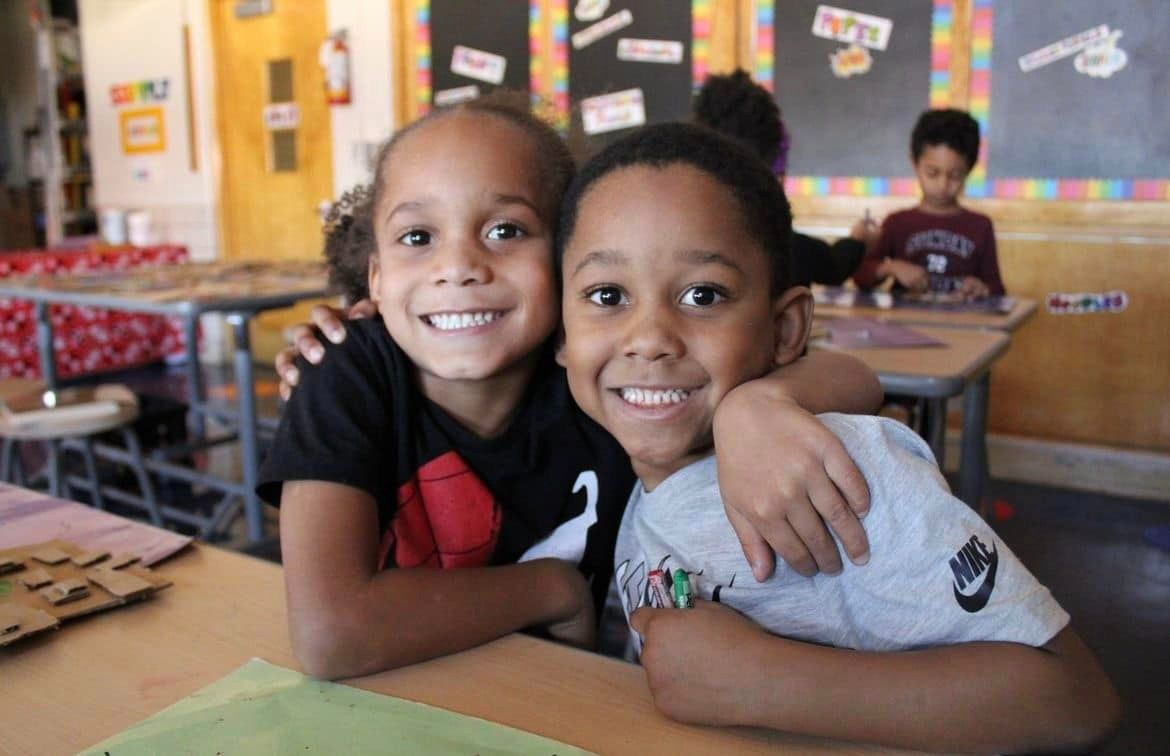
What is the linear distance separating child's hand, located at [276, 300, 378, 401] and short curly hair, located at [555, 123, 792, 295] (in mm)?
262

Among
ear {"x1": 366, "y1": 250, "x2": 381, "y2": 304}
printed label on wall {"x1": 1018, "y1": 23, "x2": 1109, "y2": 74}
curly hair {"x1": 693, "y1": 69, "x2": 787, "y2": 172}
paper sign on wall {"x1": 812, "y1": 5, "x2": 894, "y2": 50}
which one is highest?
paper sign on wall {"x1": 812, "y1": 5, "x2": 894, "y2": 50}

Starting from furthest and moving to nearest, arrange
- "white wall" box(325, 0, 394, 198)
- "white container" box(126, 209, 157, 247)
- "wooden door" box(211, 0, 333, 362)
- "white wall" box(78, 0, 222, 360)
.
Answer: "white container" box(126, 209, 157, 247) < "white wall" box(78, 0, 222, 360) < "wooden door" box(211, 0, 333, 362) < "white wall" box(325, 0, 394, 198)

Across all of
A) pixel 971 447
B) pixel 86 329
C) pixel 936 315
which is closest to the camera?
pixel 971 447

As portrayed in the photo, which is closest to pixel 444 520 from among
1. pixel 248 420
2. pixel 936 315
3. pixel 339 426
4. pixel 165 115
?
pixel 339 426

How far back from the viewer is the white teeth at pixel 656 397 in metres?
0.76

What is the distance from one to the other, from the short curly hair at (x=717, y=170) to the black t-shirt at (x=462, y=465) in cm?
23

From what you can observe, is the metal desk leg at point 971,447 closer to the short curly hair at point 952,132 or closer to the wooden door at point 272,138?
the short curly hair at point 952,132

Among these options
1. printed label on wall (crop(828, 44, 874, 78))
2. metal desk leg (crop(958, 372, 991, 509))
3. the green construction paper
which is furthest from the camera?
printed label on wall (crop(828, 44, 874, 78))

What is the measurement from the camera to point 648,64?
4.35m

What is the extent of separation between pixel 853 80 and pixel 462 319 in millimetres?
3359

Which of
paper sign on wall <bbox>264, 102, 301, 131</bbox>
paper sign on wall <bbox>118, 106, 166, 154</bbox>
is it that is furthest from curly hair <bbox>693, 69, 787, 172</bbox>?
paper sign on wall <bbox>118, 106, 166, 154</bbox>

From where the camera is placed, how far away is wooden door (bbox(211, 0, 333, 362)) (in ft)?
18.2

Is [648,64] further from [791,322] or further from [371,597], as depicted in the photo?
[371,597]

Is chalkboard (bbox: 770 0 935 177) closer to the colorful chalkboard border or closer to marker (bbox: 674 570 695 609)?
the colorful chalkboard border
